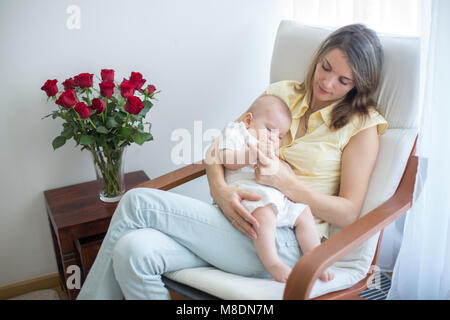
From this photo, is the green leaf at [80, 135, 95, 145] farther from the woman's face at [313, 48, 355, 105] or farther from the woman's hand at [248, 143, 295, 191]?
the woman's face at [313, 48, 355, 105]

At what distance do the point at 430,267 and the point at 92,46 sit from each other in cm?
157

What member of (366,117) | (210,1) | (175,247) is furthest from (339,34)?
(175,247)

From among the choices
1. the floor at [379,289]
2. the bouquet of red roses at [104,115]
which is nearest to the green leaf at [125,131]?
the bouquet of red roses at [104,115]

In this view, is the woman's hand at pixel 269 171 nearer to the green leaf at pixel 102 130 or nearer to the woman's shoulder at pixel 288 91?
the woman's shoulder at pixel 288 91

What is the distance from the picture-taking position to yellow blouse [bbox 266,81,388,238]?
57.1 inches

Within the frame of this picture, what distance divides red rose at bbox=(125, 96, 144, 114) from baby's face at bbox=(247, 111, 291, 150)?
42 centimetres

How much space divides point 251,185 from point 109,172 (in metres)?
0.65

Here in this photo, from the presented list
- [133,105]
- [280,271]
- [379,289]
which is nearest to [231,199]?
[280,271]

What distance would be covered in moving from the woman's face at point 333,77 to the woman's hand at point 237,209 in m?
0.47

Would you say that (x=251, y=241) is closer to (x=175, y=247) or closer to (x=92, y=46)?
(x=175, y=247)

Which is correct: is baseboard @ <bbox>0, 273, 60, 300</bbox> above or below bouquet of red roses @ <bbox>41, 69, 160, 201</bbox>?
below

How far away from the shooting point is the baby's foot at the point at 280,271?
122 cm

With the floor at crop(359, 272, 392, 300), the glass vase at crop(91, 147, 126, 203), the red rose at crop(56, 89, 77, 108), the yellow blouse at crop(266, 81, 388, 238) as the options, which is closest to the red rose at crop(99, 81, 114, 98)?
the red rose at crop(56, 89, 77, 108)

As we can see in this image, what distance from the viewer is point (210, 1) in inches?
77.2
